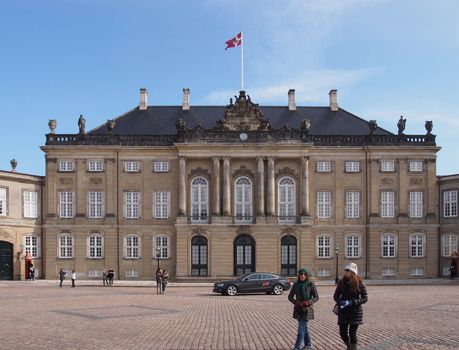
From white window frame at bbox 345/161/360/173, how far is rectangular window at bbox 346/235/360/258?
5.57m

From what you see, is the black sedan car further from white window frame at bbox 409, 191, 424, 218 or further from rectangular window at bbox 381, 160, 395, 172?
white window frame at bbox 409, 191, 424, 218

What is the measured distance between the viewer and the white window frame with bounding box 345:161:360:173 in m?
58.8

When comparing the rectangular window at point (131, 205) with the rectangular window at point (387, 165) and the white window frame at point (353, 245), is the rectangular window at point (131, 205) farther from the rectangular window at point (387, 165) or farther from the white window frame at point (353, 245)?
the rectangular window at point (387, 165)

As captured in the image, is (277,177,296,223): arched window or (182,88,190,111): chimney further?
(182,88,190,111): chimney

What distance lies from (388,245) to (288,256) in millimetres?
8711

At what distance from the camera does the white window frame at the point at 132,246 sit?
5841 centimetres

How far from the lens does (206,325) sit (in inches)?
813

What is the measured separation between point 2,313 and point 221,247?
3314cm

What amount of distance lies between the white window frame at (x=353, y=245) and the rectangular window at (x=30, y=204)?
2607 cm

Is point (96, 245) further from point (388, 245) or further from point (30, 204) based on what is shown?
point (388, 245)

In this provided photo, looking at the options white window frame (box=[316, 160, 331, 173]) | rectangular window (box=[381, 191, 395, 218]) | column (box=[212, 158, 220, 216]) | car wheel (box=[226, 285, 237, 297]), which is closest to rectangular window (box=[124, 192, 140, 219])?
column (box=[212, 158, 220, 216])

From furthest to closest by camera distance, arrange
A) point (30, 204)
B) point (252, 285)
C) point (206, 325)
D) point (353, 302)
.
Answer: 1. point (30, 204)
2. point (252, 285)
3. point (206, 325)
4. point (353, 302)

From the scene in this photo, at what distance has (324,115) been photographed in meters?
63.1

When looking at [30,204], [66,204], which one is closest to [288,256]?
[66,204]
